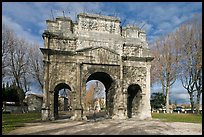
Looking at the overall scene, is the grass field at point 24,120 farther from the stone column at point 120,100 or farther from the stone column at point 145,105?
the stone column at point 120,100

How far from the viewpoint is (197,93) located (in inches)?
1072

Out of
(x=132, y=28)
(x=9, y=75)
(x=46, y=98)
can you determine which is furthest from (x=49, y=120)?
(x=9, y=75)

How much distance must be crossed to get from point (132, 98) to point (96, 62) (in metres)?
5.81

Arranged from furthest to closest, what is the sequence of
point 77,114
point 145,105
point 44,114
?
point 145,105, point 77,114, point 44,114

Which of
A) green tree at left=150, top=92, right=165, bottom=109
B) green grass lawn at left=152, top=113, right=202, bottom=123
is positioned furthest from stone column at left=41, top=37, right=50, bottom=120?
green tree at left=150, top=92, right=165, bottom=109

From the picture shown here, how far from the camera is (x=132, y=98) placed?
22.1 metres

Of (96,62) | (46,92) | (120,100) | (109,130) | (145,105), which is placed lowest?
(109,130)

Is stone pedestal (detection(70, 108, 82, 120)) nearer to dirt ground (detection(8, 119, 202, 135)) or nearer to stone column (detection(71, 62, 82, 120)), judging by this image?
stone column (detection(71, 62, 82, 120))

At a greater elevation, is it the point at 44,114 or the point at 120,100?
the point at 120,100

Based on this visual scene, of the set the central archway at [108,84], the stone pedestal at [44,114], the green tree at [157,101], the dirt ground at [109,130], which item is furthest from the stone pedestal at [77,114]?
the green tree at [157,101]

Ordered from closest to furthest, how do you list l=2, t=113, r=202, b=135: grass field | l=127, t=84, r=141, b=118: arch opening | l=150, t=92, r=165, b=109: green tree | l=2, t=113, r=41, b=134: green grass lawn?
l=2, t=113, r=41, b=134: green grass lawn
l=2, t=113, r=202, b=135: grass field
l=127, t=84, r=141, b=118: arch opening
l=150, t=92, r=165, b=109: green tree

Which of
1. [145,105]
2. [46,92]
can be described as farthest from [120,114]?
[46,92]

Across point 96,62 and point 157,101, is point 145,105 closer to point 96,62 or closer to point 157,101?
point 96,62

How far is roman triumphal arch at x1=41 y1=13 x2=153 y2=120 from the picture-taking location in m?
18.5
